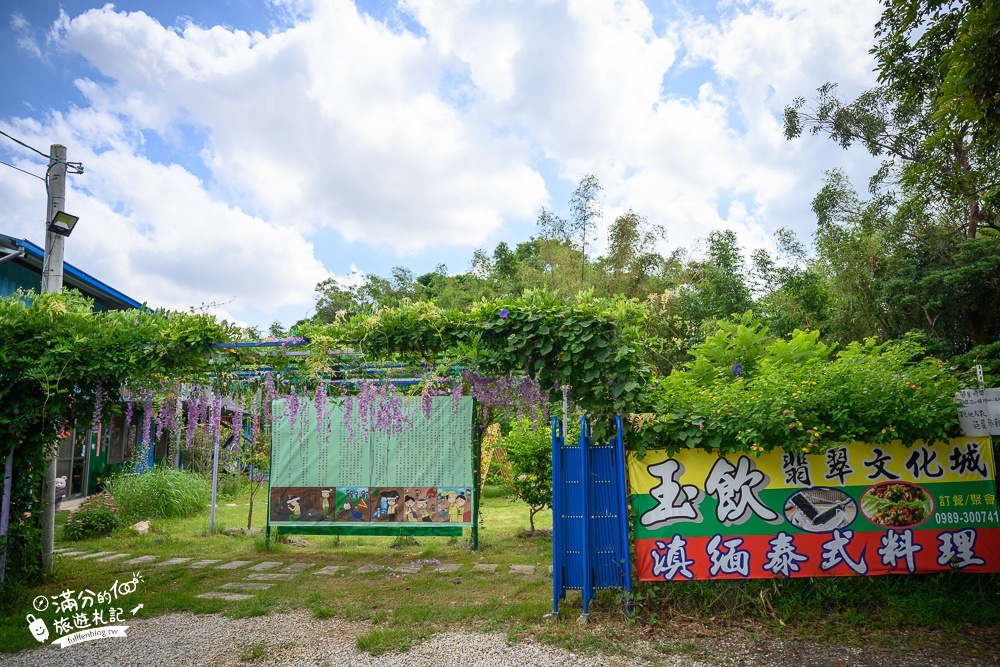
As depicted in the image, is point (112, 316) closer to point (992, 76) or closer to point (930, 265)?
point (992, 76)

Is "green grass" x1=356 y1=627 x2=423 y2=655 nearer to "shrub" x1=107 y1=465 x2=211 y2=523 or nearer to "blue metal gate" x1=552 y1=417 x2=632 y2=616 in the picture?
"blue metal gate" x1=552 y1=417 x2=632 y2=616

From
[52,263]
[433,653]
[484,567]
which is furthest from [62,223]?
[484,567]

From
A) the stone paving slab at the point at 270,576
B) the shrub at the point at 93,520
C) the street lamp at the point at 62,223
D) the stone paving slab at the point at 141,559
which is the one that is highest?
the street lamp at the point at 62,223

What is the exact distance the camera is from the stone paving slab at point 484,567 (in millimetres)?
6921

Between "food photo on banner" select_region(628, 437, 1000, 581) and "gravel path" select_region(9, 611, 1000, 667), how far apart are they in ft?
2.17

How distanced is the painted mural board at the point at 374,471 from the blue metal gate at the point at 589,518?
10.7 feet

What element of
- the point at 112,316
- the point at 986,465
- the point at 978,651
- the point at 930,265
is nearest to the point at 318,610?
the point at 112,316

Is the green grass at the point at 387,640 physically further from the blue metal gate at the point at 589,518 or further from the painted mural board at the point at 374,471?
the painted mural board at the point at 374,471

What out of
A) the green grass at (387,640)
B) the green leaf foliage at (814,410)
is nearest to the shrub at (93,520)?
the green grass at (387,640)

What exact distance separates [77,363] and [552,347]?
15.0ft

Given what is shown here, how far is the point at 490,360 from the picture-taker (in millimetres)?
5516

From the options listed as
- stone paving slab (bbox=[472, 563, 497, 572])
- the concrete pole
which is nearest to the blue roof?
the concrete pole
